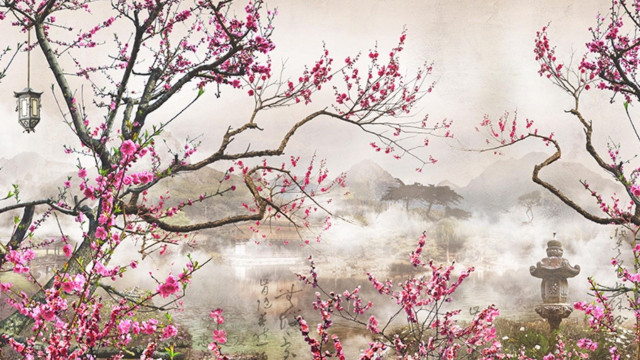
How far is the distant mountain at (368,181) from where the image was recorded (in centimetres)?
945

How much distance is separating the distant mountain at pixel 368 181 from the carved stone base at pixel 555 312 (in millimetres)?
3990

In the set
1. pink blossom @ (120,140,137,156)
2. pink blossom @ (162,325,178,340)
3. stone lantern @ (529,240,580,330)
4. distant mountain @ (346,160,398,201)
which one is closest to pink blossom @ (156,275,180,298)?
pink blossom @ (162,325,178,340)

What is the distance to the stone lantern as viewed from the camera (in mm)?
6621

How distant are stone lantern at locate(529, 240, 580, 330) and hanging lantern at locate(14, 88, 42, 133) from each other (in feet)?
→ 21.0

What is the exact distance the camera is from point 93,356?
1340 mm

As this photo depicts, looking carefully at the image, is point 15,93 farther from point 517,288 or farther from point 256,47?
point 517,288

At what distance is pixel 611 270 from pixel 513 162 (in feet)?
9.53

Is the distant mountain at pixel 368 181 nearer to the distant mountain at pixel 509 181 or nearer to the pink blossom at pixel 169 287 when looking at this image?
the distant mountain at pixel 509 181

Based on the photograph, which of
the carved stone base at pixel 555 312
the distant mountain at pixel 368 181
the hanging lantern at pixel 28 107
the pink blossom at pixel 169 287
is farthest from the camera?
the distant mountain at pixel 368 181

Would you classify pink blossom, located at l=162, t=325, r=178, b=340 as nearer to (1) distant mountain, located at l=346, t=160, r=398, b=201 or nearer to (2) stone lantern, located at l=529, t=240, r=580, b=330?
(2) stone lantern, located at l=529, t=240, r=580, b=330

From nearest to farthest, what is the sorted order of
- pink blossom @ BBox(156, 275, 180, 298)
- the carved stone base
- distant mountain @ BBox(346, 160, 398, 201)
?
pink blossom @ BBox(156, 275, 180, 298)
the carved stone base
distant mountain @ BBox(346, 160, 398, 201)

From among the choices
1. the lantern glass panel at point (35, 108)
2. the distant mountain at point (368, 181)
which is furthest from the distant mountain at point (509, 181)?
the lantern glass panel at point (35, 108)

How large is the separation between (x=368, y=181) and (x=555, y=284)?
4139mm

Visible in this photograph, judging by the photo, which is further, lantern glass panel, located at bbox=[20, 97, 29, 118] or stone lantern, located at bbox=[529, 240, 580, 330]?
stone lantern, located at bbox=[529, 240, 580, 330]
